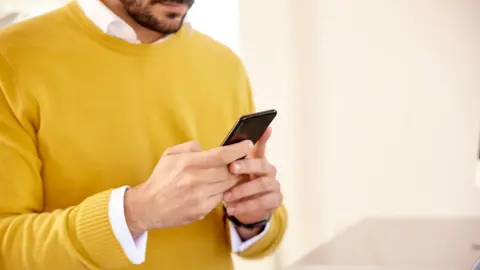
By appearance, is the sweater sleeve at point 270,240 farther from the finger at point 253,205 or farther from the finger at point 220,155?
the finger at point 220,155

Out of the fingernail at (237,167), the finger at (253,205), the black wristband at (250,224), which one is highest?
the fingernail at (237,167)

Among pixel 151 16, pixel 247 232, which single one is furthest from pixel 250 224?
pixel 151 16

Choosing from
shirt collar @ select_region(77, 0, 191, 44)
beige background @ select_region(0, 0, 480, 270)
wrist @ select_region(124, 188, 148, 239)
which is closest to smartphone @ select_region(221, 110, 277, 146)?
wrist @ select_region(124, 188, 148, 239)

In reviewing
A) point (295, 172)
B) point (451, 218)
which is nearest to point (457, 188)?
point (451, 218)

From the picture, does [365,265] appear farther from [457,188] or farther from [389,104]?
[389,104]

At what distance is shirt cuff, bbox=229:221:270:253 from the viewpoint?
0.78 meters

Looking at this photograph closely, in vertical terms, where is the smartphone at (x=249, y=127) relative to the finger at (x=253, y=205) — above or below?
above

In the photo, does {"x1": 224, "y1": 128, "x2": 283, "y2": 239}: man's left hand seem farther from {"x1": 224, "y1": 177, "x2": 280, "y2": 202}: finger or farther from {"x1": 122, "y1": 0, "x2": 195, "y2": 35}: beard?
{"x1": 122, "y1": 0, "x2": 195, "y2": 35}: beard

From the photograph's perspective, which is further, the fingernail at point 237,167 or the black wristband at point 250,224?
the black wristband at point 250,224

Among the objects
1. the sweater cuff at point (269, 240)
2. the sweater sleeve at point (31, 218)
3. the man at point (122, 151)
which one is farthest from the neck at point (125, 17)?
the sweater cuff at point (269, 240)

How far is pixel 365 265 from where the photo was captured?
1.33 metres

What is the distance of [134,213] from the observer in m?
0.57

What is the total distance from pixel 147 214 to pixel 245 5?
0.81 meters

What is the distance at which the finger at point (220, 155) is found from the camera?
1.86 feet
